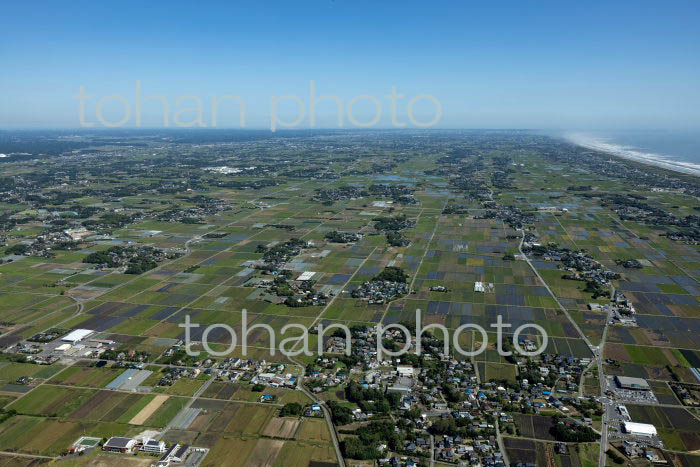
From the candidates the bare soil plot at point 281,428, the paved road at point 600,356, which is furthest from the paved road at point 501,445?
the bare soil plot at point 281,428

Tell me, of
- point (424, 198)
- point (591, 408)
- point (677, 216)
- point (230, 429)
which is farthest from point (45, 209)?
point (677, 216)

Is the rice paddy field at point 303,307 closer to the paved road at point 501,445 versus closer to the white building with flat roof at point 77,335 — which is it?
the paved road at point 501,445

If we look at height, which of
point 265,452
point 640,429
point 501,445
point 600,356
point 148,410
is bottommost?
point 265,452

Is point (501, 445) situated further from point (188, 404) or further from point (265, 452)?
point (188, 404)

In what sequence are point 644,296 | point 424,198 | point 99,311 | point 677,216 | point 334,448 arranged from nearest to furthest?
point 334,448
point 99,311
point 644,296
point 677,216
point 424,198

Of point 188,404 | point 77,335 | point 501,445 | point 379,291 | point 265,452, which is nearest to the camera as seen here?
point 265,452

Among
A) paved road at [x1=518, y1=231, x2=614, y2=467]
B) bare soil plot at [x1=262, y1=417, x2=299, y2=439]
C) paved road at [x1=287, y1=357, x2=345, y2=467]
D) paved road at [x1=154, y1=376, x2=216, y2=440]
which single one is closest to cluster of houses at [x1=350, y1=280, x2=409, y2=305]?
paved road at [x1=287, y1=357, x2=345, y2=467]

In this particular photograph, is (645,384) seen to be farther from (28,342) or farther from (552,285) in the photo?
(28,342)

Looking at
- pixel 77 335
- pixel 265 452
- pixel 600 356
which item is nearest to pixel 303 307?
pixel 265 452
